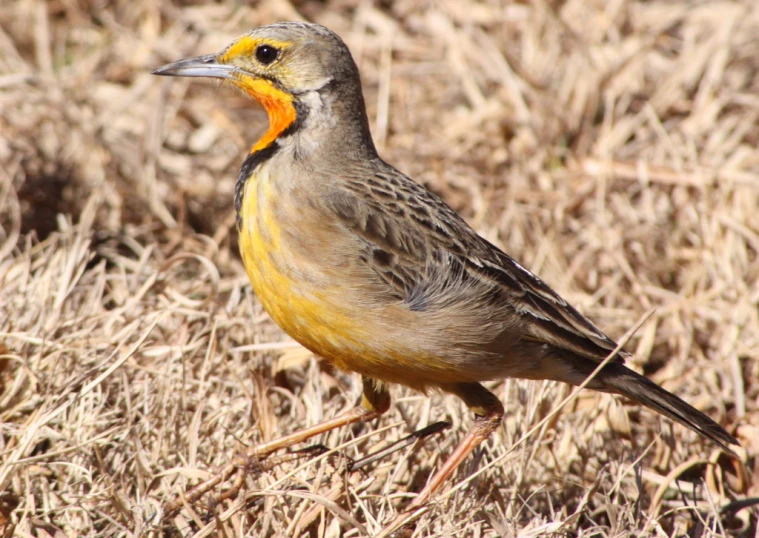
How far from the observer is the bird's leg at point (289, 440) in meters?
4.60

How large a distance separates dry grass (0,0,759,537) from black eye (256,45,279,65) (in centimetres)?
138

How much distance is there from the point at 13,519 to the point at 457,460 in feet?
6.50

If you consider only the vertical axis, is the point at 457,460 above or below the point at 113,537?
above

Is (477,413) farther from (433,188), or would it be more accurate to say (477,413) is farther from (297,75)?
(433,188)

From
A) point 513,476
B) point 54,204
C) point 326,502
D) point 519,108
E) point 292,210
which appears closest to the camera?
point 326,502

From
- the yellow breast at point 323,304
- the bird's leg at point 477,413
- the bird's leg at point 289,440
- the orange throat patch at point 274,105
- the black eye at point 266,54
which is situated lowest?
the bird's leg at point 289,440

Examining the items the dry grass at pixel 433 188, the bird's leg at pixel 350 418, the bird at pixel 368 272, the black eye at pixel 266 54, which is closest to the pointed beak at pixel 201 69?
the bird at pixel 368 272

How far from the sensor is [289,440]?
16.2 ft

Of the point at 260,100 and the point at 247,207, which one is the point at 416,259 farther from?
the point at 260,100

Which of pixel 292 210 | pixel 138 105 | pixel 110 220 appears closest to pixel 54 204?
pixel 110 220

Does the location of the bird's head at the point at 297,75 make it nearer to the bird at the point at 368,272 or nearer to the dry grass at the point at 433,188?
the bird at the point at 368,272

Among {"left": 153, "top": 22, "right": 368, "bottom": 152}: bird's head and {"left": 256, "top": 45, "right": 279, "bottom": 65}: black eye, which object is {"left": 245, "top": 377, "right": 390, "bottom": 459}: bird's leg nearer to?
{"left": 153, "top": 22, "right": 368, "bottom": 152}: bird's head

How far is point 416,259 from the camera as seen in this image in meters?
4.86

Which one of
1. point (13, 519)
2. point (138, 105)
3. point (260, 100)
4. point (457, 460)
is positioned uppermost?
point (260, 100)
